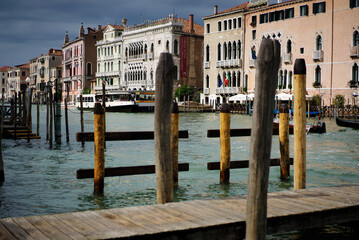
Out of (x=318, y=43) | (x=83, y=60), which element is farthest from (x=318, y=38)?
(x=83, y=60)

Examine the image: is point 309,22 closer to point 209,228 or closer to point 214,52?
point 214,52

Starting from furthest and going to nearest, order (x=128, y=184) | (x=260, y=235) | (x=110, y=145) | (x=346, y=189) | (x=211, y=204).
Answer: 1. (x=110, y=145)
2. (x=128, y=184)
3. (x=346, y=189)
4. (x=211, y=204)
5. (x=260, y=235)

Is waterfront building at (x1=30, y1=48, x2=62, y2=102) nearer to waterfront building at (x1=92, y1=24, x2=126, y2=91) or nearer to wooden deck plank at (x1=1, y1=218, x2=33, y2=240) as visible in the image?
waterfront building at (x1=92, y1=24, x2=126, y2=91)

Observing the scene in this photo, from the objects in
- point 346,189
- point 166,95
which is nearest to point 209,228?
point 166,95

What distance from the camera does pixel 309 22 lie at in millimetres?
29484

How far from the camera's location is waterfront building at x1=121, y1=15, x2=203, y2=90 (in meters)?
41.3

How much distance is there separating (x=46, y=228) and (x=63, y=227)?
0.34 ft

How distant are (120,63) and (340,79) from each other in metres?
25.6

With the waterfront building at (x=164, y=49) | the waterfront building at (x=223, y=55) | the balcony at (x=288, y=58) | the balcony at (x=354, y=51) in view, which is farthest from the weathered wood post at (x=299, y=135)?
the waterfront building at (x=164, y=49)

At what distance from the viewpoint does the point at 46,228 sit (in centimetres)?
323

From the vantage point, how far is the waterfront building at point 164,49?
41.3 m

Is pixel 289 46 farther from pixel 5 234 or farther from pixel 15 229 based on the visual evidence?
pixel 5 234

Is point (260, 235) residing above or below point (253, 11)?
below

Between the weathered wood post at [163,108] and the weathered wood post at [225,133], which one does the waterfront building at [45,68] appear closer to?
the weathered wood post at [225,133]
